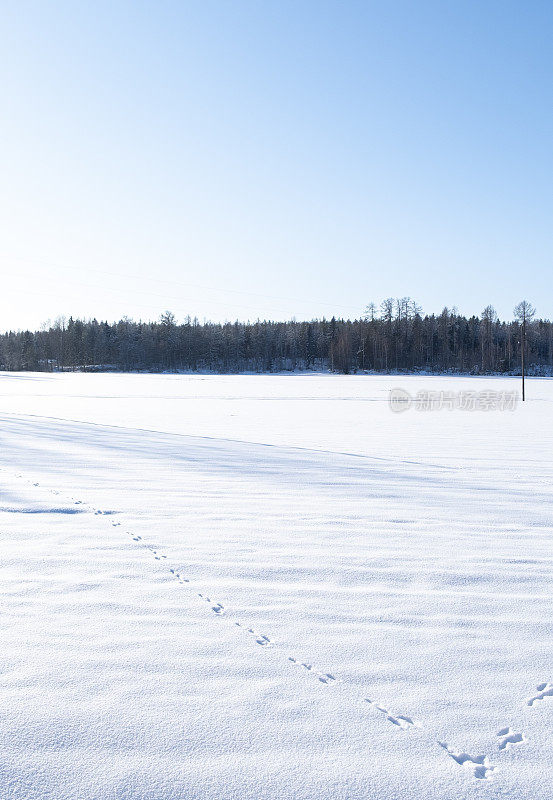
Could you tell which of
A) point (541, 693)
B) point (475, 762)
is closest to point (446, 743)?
point (475, 762)

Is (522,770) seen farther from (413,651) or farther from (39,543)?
(39,543)

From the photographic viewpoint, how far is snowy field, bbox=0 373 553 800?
2.05m

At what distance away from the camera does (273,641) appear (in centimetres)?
296

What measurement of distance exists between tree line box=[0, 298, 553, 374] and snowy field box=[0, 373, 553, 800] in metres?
76.4

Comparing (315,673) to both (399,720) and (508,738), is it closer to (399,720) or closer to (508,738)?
(399,720)

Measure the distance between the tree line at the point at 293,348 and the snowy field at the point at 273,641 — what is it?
7636cm

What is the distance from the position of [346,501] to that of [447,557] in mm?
1949

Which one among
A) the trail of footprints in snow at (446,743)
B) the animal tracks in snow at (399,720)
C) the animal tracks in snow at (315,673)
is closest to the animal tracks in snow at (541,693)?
the trail of footprints in snow at (446,743)

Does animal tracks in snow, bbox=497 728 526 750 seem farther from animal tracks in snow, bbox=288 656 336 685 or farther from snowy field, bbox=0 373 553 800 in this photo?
animal tracks in snow, bbox=288 656 336 685

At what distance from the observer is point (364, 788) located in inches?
77.4

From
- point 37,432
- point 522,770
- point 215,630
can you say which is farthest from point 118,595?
point 37,432

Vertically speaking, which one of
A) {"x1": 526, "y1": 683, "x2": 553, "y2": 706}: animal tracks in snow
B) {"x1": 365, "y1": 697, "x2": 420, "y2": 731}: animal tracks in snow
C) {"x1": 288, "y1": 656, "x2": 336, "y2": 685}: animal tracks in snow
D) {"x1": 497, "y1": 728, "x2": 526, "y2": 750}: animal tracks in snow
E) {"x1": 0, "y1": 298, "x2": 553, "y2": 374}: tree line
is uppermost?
{"x1": 0, "y1": 298, "x2": 553, "y2": 374}: tree line

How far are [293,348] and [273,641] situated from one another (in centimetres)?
9466

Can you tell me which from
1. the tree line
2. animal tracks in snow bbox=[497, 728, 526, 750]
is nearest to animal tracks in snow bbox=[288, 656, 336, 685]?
animal tracks in snow bbox=[497, 728, 526, 750]
